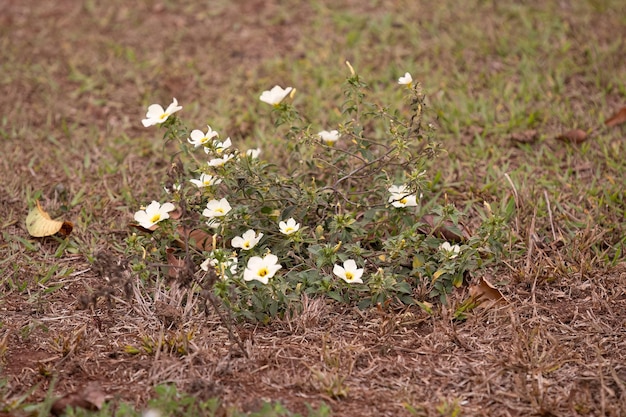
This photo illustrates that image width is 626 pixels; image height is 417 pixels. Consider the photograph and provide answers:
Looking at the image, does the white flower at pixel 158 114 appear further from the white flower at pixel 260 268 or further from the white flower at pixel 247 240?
the white flower at pixel 260 268

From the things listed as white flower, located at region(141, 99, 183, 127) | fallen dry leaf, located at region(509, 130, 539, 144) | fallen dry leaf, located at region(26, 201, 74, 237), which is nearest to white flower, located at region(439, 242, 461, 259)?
white flower, located at region(141, 99, 183, 127)

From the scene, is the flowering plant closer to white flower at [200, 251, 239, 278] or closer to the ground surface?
white flower at [200, 251, 239, 278]

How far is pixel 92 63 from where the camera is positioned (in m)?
4.73

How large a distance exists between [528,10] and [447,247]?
2.78 m

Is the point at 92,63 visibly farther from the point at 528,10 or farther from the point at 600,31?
the point at 600,31

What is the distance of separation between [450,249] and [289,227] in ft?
2.07

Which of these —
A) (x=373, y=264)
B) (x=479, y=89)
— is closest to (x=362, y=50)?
(x=479, y=89)

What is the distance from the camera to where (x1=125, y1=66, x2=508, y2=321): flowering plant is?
2703 millimetres

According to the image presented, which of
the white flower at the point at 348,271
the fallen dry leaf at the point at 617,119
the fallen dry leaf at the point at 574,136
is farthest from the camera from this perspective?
the fallen dry leaf at the point at 617,119

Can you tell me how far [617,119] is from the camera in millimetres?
3977

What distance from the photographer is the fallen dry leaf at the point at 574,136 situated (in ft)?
12.6

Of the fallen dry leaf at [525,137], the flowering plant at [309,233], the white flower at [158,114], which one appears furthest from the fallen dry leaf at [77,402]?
the fallen dry leaf at [525,137]

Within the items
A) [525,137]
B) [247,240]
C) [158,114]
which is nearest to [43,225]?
[158,114]

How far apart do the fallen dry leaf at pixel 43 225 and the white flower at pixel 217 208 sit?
2.72ft
